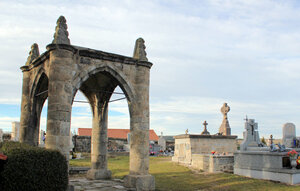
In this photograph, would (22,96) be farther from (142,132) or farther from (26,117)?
(142,132)

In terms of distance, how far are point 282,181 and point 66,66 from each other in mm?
9422

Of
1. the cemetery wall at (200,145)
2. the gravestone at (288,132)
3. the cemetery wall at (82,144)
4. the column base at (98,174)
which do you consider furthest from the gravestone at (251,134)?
the cemetery wall at (82,144)

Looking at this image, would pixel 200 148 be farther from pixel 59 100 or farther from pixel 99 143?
pixel 59 100

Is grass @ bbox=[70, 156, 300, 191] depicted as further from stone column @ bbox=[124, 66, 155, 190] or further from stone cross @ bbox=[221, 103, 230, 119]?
stone cross @ bbox=[221, 103, 230, 119]

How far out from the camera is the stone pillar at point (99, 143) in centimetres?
1173

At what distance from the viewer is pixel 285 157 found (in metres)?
11.8

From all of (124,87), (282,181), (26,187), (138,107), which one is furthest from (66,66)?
(282,181)

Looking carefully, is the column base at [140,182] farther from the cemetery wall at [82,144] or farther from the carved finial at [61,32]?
the cemetery wall at [82,144]

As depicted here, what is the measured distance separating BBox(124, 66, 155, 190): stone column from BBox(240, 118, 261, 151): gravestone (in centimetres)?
752

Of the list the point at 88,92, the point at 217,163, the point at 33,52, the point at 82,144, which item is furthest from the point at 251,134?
the point at 82,144

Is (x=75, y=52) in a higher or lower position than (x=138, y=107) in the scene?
higher

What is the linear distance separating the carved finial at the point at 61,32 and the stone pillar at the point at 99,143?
397 centimetres

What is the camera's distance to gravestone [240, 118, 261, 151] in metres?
15.4

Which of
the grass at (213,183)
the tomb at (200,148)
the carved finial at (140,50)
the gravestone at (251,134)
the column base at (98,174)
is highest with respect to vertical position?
the carved finial at (140,50)
